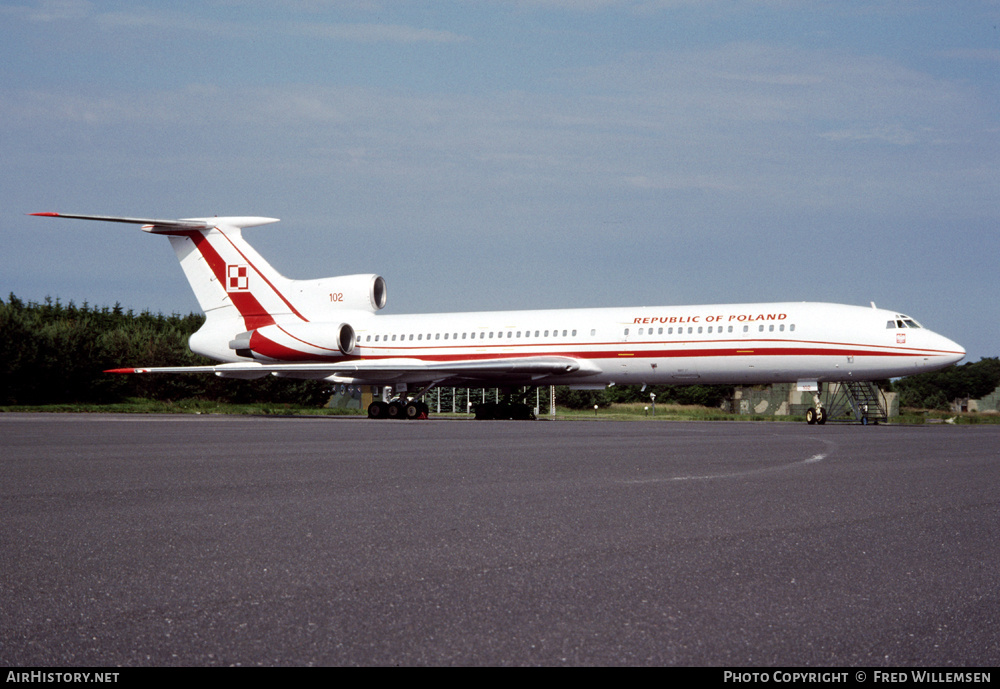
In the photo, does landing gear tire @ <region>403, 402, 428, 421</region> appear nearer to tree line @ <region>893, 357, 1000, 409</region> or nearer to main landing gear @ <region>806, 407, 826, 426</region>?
main landing gear @ <region>806, 407, 826, 426</region>

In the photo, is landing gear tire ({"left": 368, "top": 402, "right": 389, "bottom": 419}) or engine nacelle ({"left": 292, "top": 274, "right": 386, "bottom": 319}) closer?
landing gear tire ({"left": 368, "top": 402, "right": 389, "bottom": 419})

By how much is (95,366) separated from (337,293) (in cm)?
1889

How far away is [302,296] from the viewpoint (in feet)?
125

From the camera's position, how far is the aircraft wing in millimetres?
33250

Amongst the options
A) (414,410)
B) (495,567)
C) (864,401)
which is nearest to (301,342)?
(414,410)

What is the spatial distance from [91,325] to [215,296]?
27554mm

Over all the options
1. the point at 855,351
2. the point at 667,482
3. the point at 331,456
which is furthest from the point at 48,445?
the point at 855,351

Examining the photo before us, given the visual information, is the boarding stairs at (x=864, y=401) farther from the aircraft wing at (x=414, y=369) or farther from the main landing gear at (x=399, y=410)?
the main landing gear at (x=399, y=410)

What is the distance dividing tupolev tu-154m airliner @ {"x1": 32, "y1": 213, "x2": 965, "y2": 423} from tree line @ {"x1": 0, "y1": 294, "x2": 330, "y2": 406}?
12.7m

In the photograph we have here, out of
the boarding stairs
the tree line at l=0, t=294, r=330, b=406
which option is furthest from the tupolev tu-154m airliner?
the tree line at l=0, t=294, r=330, b=406

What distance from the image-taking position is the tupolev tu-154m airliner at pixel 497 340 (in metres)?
30.2

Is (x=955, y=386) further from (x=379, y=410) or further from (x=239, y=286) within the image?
(x=239, y=286)

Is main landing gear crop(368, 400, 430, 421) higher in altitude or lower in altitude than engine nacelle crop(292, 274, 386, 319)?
lower

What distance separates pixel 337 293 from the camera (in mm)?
38375
